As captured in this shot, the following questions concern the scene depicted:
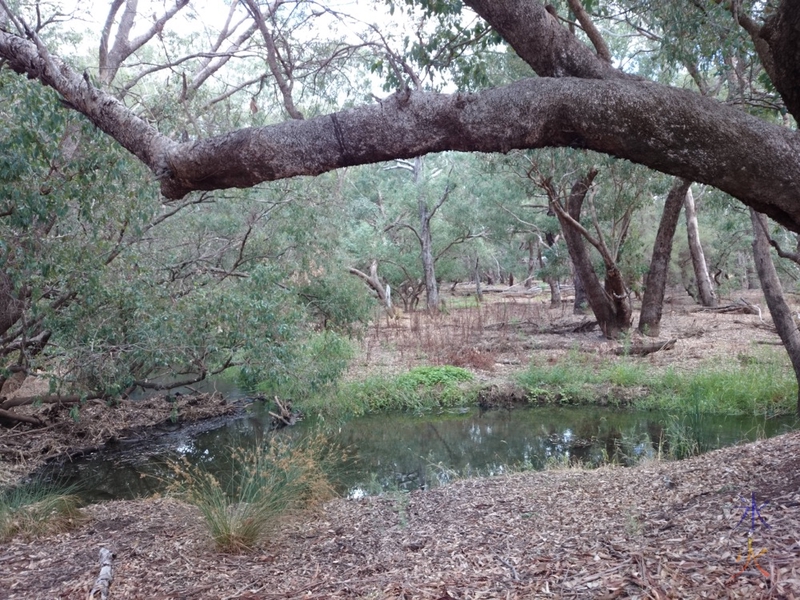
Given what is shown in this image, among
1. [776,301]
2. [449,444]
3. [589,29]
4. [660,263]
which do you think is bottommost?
[449,444]

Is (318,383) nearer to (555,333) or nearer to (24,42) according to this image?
(24,42)

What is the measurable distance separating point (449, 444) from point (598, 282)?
6.43 m

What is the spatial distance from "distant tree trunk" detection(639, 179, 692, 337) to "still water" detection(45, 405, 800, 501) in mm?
4157

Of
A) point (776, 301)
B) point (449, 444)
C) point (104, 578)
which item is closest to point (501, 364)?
point (449, 444)

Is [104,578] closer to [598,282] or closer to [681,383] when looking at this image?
[681,383]

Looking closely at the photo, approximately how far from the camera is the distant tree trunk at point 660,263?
1268 cm

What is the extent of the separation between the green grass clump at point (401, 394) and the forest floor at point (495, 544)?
5.08 m

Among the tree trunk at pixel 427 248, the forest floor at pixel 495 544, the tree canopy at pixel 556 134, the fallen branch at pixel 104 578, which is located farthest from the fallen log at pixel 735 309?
the fallen branch at pixel 104 578

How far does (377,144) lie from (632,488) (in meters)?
3.29

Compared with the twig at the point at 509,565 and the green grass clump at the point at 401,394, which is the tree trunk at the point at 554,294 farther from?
the twig at the point at 509,565

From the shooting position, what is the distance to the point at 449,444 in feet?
31.7

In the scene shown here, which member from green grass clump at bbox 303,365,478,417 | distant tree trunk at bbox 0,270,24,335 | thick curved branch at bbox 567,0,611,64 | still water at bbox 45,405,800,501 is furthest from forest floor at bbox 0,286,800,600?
green grass clump at bbox 303,365,478,417

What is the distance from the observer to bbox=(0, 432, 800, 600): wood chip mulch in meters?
2.68

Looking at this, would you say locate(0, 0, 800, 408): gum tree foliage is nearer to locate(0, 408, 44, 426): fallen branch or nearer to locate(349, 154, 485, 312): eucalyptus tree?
locate(0, 408, 44, 426): fallen branch
